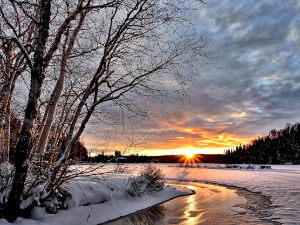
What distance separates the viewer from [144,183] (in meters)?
11.4

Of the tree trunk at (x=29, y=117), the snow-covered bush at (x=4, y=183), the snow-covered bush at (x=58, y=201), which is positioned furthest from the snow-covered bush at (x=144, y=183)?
the tree trunk at (x=29, y=117)

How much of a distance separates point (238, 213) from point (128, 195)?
4719 mm

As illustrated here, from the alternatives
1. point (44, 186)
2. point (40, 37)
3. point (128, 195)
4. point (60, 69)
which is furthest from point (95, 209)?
point (40, 37)

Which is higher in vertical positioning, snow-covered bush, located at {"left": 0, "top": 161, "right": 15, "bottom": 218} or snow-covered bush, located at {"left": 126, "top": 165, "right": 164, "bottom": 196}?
snow-covered bush, located at {"left": 0, "top": 161, "right": 15, "bottom": 218}

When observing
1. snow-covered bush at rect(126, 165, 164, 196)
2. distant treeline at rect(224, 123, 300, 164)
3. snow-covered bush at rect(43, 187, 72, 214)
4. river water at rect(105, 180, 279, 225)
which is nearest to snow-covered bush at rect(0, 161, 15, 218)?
snow-covered bush at rect(43, 187, 72, 214)

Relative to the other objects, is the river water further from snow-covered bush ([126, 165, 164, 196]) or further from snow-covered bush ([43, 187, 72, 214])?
snow-covered bush ([43, 187, 72, 214])

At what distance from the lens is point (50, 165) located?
5.69 m

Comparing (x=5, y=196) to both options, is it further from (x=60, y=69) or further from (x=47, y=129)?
(x=60, y=69)

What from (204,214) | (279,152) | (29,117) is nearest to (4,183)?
(29,117)

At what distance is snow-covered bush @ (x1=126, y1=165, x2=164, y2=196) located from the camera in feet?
33.6

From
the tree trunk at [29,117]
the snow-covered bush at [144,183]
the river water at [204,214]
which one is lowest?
the river water at [204,214]

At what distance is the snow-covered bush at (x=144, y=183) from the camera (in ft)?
33.6

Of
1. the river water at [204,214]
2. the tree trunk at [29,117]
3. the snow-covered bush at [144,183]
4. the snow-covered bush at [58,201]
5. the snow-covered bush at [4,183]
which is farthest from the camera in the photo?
the snow-covered bush at [144,183]

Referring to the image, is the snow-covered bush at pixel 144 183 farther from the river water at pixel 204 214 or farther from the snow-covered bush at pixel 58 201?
the snow-covered bush at pixel 58 201
